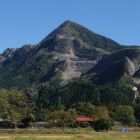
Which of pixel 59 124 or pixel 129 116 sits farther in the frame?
pixel 129 116

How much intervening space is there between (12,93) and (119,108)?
5063 centimetres

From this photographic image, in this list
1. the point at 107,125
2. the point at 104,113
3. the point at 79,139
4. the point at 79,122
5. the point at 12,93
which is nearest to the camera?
the point at 79,139

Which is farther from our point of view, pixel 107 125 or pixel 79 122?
pixel 79 122

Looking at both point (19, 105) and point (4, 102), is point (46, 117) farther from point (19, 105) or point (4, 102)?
point (4, 102)

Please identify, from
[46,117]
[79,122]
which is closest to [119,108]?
[46,117]

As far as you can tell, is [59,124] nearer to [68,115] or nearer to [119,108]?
[68,115]

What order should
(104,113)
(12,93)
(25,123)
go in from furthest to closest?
(104,113) < (12,93) < (25,123)

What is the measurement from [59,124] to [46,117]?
30.0 meters

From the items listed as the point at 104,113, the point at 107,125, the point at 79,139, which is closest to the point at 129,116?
the point at 104,113

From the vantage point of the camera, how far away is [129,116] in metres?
187

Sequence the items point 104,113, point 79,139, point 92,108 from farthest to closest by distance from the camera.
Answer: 1. point 92,108
2. point 104,113
3. point 79,139

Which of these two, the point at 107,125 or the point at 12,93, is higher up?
the point at 12,93

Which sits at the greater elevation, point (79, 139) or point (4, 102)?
point (4, 102)

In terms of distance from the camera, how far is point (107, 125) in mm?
128875
